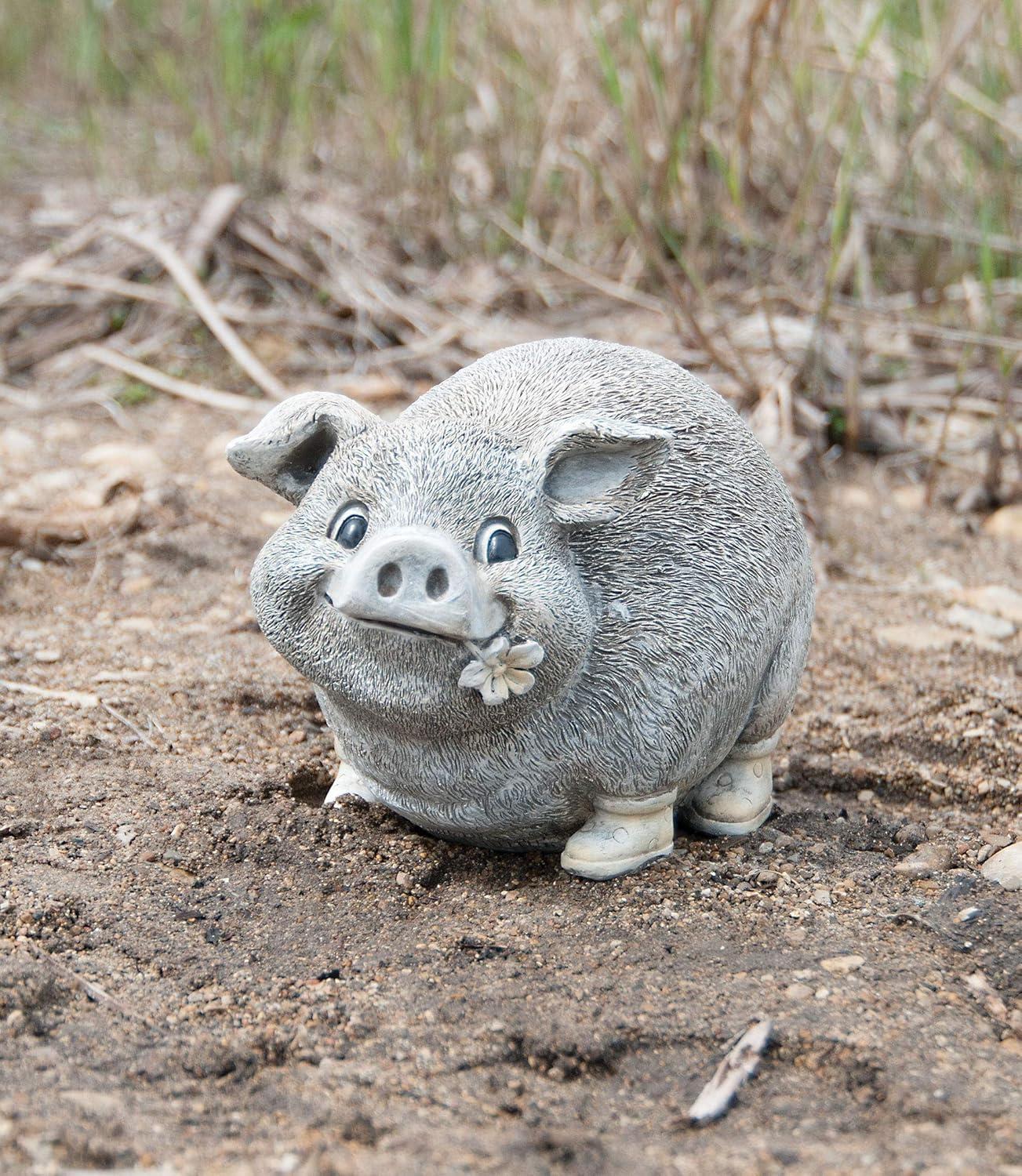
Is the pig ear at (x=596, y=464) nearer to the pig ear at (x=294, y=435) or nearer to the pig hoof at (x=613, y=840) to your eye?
the pig ear at (x=294, y=435)

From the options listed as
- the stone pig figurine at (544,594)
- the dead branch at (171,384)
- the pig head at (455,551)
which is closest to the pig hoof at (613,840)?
the stone pig figurine at (544,594)

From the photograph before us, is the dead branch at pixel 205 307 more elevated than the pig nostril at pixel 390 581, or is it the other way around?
the pig nostril at pixel 390 581

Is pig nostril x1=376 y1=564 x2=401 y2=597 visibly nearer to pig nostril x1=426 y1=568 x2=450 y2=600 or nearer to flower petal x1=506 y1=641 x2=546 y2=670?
pig nostril x1=426 y1=568 x2=450 y2=600

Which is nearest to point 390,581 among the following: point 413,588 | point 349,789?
point 413,588

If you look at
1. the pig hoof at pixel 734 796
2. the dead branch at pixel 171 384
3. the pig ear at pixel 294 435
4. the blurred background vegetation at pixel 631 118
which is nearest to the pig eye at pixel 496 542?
the pig ear at pixel 294 435

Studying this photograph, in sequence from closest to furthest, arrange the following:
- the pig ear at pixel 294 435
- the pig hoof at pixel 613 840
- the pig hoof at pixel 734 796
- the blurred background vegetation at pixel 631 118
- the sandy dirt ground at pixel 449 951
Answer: the sandy dirt ground at pixel 449 951 < the pig ear at pixel 294 435 < the pig hoof at pixel 613 840 < the pig hoof at pixel 734 796 < the blurred background vegetation at pixel 631 118

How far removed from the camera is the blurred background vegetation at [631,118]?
5188mm

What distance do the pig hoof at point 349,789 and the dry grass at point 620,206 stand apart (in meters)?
2.37

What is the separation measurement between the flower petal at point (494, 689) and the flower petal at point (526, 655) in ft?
0.10

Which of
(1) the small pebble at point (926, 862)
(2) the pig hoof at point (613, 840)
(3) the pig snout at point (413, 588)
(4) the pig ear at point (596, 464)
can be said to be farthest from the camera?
(1) the small pebble at point (926, 862)

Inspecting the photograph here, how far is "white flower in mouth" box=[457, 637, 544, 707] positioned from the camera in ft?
7.16

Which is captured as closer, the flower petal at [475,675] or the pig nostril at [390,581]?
the pig nostril at [390,581]

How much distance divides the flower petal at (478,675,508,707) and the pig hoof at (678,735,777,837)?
2.49 ft

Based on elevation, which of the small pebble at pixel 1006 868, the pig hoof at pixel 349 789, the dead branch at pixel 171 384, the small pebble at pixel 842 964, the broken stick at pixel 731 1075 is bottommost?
the dead branch at pixel 171 384
